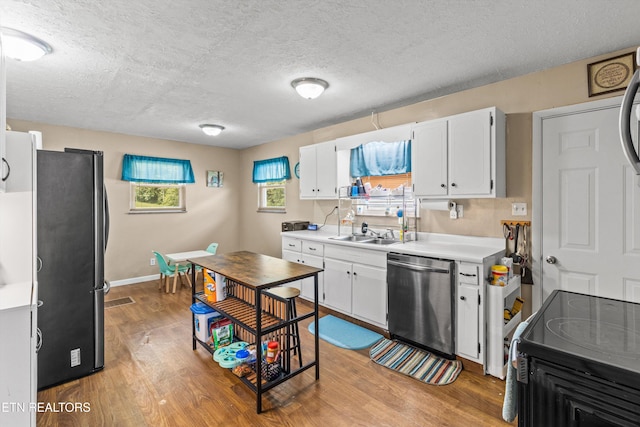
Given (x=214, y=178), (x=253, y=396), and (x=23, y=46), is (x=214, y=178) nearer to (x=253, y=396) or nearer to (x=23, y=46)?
(x=23, y=46)

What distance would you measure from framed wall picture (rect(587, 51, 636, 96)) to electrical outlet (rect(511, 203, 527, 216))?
969mm

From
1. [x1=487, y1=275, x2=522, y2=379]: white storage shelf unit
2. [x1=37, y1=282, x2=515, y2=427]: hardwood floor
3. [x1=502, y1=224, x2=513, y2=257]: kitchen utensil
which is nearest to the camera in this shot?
[x1=37, y1=282, x2=515, y2=427]: hardwood floor

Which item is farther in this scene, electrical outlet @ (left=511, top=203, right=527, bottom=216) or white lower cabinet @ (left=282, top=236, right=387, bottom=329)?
white lower cabinet @ (left=282, top=236, right=387, bottom=329)

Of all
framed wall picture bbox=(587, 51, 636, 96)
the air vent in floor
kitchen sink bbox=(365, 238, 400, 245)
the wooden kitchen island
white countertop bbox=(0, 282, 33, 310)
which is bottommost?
the air vent in floor

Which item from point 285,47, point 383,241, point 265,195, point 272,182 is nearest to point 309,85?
point 285,47

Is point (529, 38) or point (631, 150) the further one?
point (529, 38)

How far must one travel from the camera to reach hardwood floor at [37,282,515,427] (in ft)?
6.37

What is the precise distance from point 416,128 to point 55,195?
3.16 meters

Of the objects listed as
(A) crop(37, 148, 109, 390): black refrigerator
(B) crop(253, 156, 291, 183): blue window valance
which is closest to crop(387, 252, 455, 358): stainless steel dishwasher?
(A) crop(37, 148, 109, 390): black refrigerator

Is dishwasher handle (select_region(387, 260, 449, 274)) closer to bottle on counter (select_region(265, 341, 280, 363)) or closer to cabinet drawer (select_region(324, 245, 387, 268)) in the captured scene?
cabinet drawer (select_region(324, 245, 387, 268))

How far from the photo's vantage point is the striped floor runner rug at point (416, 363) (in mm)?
2373

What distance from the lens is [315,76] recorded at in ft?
8.91

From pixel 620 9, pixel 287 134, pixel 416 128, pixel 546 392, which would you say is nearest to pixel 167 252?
pixel 287 134

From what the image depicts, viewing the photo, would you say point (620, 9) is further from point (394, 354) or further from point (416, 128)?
point (394, 354)
